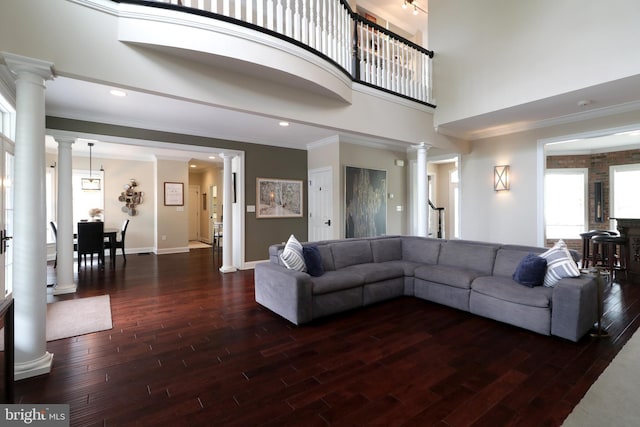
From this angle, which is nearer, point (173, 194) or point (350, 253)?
point (350, 253)

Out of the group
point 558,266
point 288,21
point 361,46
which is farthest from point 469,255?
point 288,21

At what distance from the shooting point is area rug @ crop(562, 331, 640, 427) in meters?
1.74

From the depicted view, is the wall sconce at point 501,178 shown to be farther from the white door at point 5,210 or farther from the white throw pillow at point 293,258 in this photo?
the white door at point 5,210

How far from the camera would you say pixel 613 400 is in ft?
6.33

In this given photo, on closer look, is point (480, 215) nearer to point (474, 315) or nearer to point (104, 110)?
point (474, 315)

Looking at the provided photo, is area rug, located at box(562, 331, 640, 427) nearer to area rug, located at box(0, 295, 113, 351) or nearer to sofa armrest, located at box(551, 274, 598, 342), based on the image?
sofa armrest, located at box(551, 274, 598, 342)

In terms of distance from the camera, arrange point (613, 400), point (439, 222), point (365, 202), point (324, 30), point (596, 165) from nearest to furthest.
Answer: point (613, 400), point (324, 30), point (365, 202), point (596, 165), point (439, 222)

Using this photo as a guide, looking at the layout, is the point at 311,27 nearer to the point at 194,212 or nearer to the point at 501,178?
the point at 501,178

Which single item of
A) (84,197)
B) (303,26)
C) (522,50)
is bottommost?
(84,197)

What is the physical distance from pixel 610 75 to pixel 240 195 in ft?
18.5

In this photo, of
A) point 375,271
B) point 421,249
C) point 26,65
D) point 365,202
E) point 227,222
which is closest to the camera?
point 26,65

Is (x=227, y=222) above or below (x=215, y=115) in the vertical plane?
below

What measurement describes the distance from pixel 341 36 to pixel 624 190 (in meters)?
7.44

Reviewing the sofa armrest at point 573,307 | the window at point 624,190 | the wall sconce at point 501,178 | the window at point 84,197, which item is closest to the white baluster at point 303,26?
the sofa armrest at point 573,307
